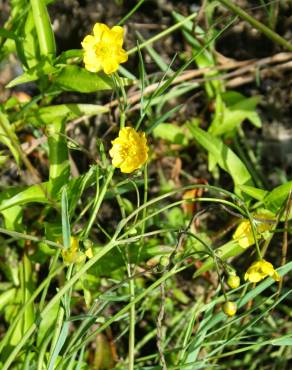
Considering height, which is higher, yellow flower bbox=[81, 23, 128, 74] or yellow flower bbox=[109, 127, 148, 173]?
yellow flower bbox=[81, 23, 128, 74]

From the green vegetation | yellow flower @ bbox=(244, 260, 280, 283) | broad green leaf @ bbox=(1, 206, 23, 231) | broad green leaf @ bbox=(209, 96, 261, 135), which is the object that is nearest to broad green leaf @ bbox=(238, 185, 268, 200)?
the green vegetation

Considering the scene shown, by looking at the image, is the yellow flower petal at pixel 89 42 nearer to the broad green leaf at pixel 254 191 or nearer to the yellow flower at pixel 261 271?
the broad green leaf at pixel 254 191

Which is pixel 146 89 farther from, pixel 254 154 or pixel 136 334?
pixel 136 334

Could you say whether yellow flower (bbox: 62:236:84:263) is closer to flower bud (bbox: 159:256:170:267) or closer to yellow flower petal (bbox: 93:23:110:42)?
flower bud (bbox: 159:256:170:267)

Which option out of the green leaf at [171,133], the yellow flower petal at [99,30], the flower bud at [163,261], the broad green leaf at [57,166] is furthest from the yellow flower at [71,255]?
the green leaf at [171,133]

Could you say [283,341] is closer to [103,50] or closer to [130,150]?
[130,150]

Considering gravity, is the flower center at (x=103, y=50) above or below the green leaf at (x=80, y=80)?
above

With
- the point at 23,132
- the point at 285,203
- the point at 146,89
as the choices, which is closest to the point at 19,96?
the point at 23,132
